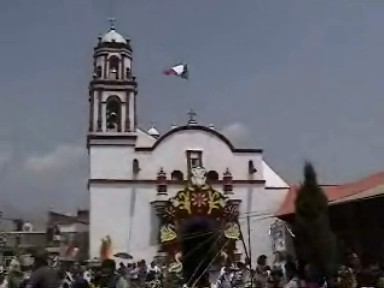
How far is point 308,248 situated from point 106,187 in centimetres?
1828

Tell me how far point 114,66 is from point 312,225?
68.5 ft

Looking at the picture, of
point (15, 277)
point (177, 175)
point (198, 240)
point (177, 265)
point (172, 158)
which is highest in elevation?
point (172, 158)

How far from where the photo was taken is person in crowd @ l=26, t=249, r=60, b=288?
9664mm

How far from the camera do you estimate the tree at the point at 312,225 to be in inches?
698

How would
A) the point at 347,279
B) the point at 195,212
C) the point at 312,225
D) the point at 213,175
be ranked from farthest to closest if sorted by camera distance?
the point at 213,175 → the point at 195,212 → the point at 312,225 → the point at 347,279

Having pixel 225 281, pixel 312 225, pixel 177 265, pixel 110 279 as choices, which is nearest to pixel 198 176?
pixel 177 265

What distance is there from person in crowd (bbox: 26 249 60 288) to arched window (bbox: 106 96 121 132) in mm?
26708

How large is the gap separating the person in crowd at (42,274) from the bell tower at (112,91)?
25.9 m

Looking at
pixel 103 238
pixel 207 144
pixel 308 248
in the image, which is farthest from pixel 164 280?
pixel 207 144

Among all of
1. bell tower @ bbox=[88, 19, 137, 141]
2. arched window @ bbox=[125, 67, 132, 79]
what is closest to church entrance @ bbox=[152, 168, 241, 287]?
bell tower @ bbox=[88, 19, 137, 141]

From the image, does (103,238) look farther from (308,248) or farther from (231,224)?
(308,248)

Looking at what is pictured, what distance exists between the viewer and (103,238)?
3428 centimetres

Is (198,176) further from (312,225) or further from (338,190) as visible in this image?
(312,225)

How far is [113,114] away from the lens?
37156 millimetres
